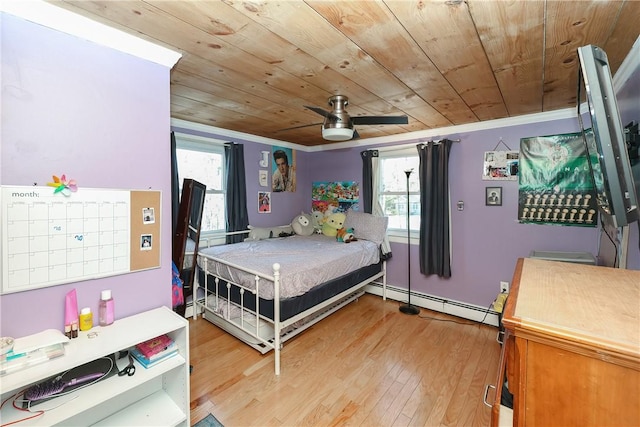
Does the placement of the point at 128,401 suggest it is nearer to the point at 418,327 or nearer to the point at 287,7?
the point at 287,7

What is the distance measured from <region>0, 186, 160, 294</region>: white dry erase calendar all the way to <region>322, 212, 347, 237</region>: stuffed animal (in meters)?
2.60

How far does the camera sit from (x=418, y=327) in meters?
2.90

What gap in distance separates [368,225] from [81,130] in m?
2.97

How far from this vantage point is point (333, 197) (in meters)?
4.27

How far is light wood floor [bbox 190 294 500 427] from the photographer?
1.75m

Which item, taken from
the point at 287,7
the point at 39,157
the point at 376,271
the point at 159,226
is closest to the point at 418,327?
the point at 376,271

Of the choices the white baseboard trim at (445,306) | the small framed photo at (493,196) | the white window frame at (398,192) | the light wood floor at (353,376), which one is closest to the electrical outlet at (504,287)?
the white baseboard trim at (445,306)

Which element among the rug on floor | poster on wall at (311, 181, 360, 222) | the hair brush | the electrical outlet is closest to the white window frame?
poster on wall at (311, 181, 360, 222)

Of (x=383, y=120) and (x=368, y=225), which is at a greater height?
(x=383, y=120)

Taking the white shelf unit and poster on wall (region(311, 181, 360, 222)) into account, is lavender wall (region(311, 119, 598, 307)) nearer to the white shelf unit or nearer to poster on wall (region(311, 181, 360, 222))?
poster on wall (region(311, 181, 360, 222))

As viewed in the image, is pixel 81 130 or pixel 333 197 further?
pixel 333 197

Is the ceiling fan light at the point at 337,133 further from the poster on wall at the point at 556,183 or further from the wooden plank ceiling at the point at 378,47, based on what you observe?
the poster on wall at the point at 556,183

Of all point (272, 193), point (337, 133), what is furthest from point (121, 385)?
point (272, 193)

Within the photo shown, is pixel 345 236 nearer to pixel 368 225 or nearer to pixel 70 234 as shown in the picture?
pixel 368 225
